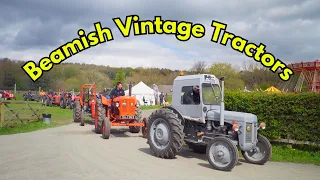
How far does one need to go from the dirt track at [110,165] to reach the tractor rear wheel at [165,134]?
0.85 feet

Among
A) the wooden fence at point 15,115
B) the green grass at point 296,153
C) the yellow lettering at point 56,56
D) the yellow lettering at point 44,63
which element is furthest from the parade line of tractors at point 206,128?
the wooden fence at point 15,115

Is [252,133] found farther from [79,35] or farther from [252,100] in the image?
[79,35]

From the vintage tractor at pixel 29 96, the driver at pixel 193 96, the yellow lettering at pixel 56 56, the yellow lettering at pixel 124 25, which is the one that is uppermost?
the yellow lettering at pixel 124 25

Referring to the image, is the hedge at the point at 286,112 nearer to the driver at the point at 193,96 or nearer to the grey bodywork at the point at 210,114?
the grey bodywork at the point at 210,114

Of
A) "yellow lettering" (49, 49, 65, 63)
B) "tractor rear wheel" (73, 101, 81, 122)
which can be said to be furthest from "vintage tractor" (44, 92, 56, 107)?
"yellow lettering" (49, 49, 65, 63)

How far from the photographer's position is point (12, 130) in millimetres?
13898

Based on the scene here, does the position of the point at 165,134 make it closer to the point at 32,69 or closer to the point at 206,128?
the point at 206,128

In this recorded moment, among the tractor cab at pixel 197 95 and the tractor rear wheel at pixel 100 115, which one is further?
the tractor rear wheel at pixel 100 115

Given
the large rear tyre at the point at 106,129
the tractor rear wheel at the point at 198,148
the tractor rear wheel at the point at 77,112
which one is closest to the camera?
the tractor rear wheel at the point at 198,148

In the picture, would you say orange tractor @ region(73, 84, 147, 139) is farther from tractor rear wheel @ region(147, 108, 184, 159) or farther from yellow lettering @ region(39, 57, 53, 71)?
yellow lettering @ region(39, 57, 53, 71)

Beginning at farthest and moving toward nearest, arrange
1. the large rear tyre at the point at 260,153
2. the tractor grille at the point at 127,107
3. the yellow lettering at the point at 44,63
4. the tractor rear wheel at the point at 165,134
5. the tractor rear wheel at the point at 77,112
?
the tractor rear wheel at the point at 77,112 → the yellow lettering at the point at 44,63 → the tractor grille at the point at 127,107 → the tractor rear wheel at the point at 165,134 → the large rear tyre at the point at 260,153

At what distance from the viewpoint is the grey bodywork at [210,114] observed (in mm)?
7469

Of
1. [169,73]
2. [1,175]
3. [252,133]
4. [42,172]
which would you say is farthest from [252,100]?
[169,73]

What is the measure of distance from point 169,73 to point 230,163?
255 feet
